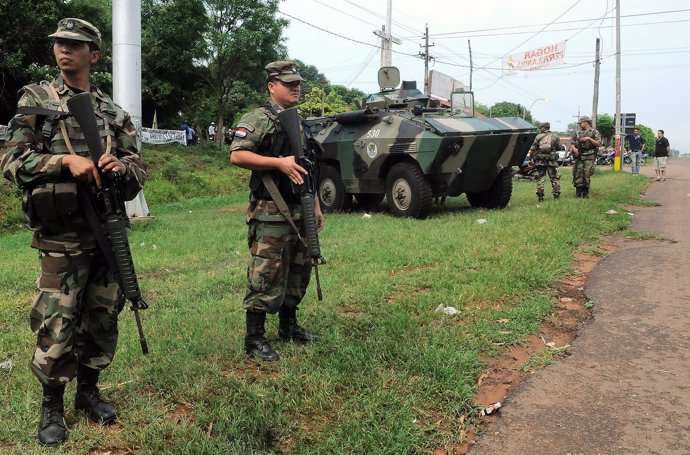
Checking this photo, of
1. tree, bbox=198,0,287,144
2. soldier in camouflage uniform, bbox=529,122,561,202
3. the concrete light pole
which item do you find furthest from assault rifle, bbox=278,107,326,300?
tree, bbox=198,0,287,144

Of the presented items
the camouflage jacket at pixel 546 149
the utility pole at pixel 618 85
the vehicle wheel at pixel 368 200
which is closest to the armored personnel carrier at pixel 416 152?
the vehicle wheel at pixel 368 200

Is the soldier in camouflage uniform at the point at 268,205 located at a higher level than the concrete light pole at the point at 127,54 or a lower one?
lower

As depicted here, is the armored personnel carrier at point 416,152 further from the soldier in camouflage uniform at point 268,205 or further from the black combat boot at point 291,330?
the soldier in camouflage uniform at point 268,205

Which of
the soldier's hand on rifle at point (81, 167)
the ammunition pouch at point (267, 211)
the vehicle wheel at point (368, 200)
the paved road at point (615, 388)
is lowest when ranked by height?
the paved road at point (615, 388)

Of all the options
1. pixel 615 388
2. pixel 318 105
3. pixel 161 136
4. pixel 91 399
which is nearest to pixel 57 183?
pixel 91 399

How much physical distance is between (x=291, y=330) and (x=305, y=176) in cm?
96

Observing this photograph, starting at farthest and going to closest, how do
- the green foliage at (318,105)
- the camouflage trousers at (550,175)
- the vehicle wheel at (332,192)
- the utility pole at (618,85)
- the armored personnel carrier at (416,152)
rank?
1. the green foliage at (318,105)
2. the utility pole at (618,85)
3. the camouflage trousers at (550,175)
4. the vehicle wheel at (332,192)
5. the armored personnel carrier at (416,152)

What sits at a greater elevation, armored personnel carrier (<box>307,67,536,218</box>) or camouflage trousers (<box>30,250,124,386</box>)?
armored personnel carrier (<box>307,67,536,218</box>)

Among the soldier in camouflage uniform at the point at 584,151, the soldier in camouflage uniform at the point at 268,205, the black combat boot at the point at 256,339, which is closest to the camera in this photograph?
the soldier in camouflage uniform at the point at 268,205

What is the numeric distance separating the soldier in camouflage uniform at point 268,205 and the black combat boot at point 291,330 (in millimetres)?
260

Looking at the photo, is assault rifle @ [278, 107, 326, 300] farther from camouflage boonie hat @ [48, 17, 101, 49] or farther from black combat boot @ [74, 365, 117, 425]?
black combat boot @ [74, 365, 117, 425]

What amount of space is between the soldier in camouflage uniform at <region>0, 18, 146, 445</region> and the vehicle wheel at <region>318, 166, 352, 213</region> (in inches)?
299

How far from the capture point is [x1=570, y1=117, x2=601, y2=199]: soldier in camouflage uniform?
10.8m

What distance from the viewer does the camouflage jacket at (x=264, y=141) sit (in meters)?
3.21
